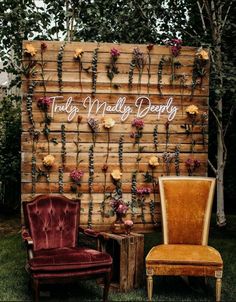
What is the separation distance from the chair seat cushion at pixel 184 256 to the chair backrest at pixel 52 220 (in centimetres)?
99

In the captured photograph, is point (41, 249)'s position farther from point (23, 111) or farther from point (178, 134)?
point (178, 134)

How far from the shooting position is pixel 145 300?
505 centimetres

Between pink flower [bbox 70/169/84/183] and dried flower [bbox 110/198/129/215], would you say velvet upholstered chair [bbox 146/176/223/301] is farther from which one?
pink flower [bbox 70/169/84/183]

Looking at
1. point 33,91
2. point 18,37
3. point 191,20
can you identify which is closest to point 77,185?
point 33,91

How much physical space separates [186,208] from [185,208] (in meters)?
0.01

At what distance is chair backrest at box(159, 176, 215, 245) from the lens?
555cm

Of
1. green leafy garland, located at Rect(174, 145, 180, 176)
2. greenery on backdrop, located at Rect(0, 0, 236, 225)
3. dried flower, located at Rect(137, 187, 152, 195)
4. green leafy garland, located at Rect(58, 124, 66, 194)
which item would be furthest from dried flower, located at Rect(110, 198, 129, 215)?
greenery on backdrop, located at Rect(0, 0, 236, 225)

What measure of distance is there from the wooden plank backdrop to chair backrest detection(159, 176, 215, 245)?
1.40ft

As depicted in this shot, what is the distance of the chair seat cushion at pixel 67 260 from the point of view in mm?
4746

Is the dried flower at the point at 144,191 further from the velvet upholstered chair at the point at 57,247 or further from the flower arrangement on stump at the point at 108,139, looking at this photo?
the velvet upholstered chair at the point at 57,247

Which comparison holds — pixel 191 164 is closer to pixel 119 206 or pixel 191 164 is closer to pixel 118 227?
pixel 119 206

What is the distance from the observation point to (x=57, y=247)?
5.54 meters

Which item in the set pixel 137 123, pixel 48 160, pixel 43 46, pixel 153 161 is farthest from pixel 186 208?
pixel 43 46

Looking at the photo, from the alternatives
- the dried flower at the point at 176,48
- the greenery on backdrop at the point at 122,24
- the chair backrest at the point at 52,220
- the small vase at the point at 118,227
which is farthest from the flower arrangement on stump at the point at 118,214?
the greenery on backdrop at the point at 122,24
